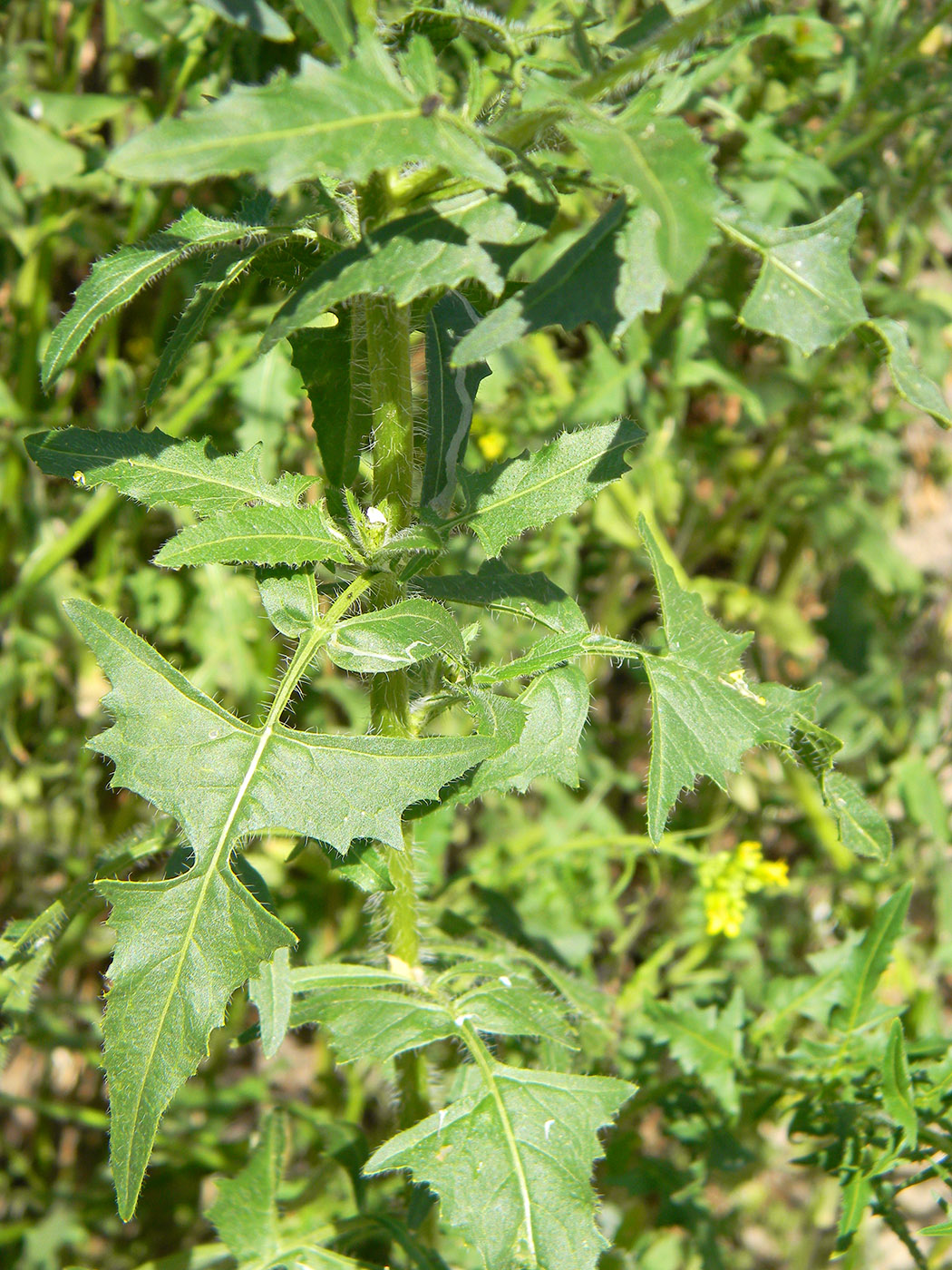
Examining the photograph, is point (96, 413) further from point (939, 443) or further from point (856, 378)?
point (939, 443)

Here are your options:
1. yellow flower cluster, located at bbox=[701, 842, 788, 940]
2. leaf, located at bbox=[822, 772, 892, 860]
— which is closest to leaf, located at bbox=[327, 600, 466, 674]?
leaf, located at bbox=[822, 772, 892, 860]

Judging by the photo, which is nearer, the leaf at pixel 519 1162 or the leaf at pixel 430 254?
the leaf at pixel 430 254

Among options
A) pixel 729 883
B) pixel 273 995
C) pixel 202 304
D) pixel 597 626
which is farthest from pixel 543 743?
pixel 729 883

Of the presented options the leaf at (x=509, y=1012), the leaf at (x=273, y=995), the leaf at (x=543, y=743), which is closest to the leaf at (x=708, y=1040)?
the leaf at (x=509, y=1012)

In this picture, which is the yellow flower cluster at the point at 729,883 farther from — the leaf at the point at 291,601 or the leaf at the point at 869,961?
the leaf at the point at 291,601

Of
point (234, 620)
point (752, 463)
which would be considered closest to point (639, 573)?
point (752, 463)

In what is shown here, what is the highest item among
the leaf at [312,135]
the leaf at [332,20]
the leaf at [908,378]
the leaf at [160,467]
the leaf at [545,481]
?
the leaf at [332,20]

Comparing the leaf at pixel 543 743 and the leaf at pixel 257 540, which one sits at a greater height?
the leaf at pixel 257 540
